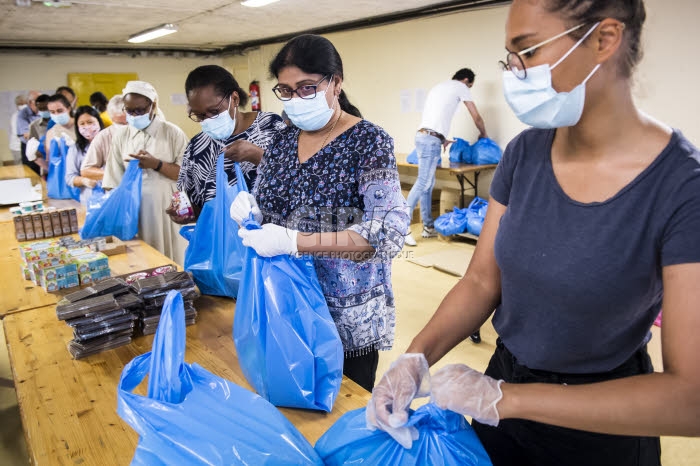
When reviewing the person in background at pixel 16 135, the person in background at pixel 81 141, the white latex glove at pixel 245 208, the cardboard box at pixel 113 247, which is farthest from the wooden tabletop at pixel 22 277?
the person in background at pixel 16 135

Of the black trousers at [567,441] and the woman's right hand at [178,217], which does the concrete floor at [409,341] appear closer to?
the woman's right hand at [178,217]

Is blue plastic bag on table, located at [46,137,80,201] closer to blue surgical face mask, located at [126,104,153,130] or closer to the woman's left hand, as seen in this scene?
blue surgical face mask, located at [126,104,153,130]

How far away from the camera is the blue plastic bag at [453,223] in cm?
489

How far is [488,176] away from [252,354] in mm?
4977

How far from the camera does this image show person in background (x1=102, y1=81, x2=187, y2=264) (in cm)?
270

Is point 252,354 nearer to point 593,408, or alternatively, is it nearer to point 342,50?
point 593,408

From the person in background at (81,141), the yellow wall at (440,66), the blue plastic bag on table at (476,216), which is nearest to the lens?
the person in background at (81,141)

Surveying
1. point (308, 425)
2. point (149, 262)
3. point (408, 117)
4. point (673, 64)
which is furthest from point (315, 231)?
point (408, 117)

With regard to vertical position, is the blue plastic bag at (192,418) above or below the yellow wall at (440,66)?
below

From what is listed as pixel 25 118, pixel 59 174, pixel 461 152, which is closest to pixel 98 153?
pixel 59 174

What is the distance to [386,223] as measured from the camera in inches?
50.8

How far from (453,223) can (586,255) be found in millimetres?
4248

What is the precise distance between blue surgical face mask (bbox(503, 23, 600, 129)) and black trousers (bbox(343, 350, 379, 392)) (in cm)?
84

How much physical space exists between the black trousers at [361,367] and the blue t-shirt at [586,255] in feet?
1.96
